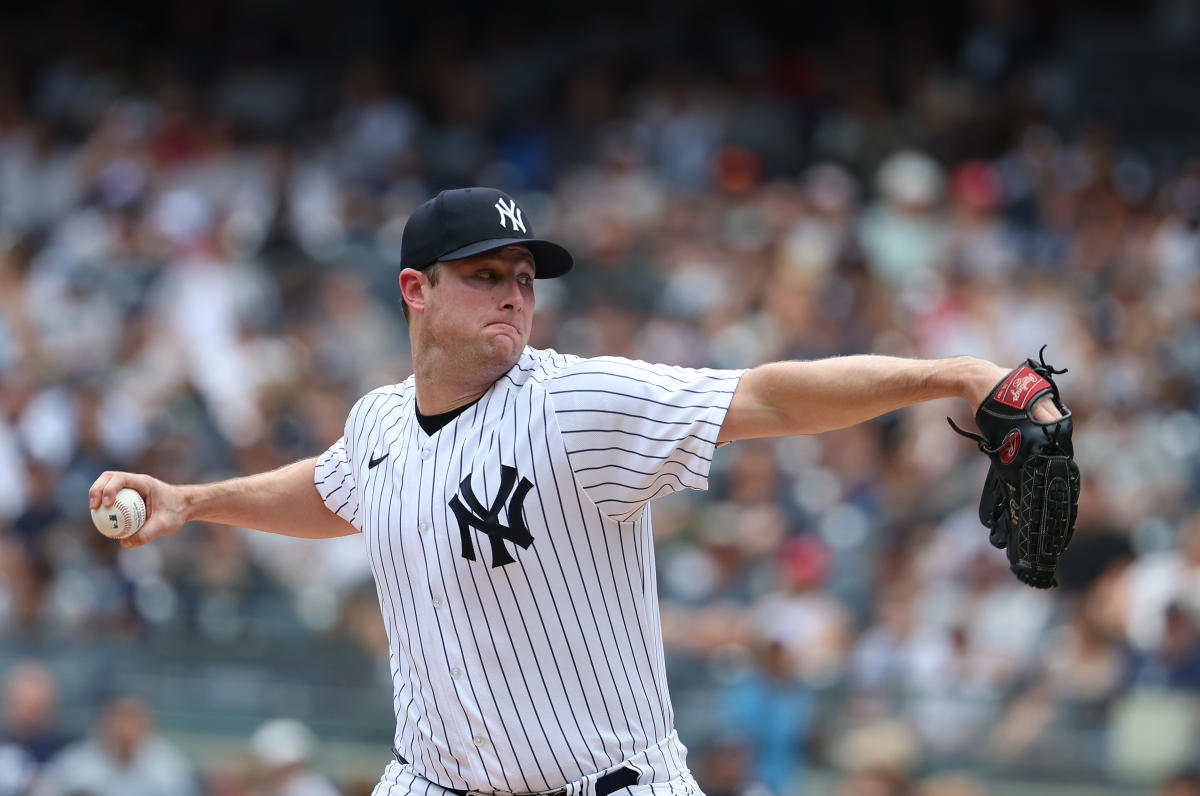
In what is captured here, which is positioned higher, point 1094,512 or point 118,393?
point 118,393

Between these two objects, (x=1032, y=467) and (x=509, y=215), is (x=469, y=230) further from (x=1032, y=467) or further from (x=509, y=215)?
(x=1032, y=467)

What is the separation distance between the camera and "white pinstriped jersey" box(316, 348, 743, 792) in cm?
318

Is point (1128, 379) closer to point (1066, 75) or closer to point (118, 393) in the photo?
point (1066, 75)

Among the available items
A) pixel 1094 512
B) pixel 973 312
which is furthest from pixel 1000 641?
pixel 973 312

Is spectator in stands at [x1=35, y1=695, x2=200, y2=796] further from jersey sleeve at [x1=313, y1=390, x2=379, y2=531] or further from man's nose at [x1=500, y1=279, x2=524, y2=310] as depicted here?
man's nose at [x1=500, y1=279, x2=524, y2=310]

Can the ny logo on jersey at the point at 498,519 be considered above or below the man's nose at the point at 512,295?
below

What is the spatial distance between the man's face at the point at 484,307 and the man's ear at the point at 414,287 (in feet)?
0.21

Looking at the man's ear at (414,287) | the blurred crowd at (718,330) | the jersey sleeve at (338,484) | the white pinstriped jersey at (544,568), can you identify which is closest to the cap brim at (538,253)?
the man's ear at (414,287)

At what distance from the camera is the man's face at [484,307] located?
3370mm

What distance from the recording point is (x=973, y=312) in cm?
869

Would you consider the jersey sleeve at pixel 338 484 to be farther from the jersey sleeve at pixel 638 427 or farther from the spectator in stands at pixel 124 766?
the spectator in stands at pixel 124 766

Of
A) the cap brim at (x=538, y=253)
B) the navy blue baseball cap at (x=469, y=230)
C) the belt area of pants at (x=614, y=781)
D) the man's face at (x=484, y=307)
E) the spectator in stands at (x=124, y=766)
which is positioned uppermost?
the navy blue baseball cap at (x=469, y=230)

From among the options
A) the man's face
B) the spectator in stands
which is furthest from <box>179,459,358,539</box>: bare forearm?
the spectator in stands

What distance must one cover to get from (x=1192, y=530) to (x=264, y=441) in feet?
17.0
